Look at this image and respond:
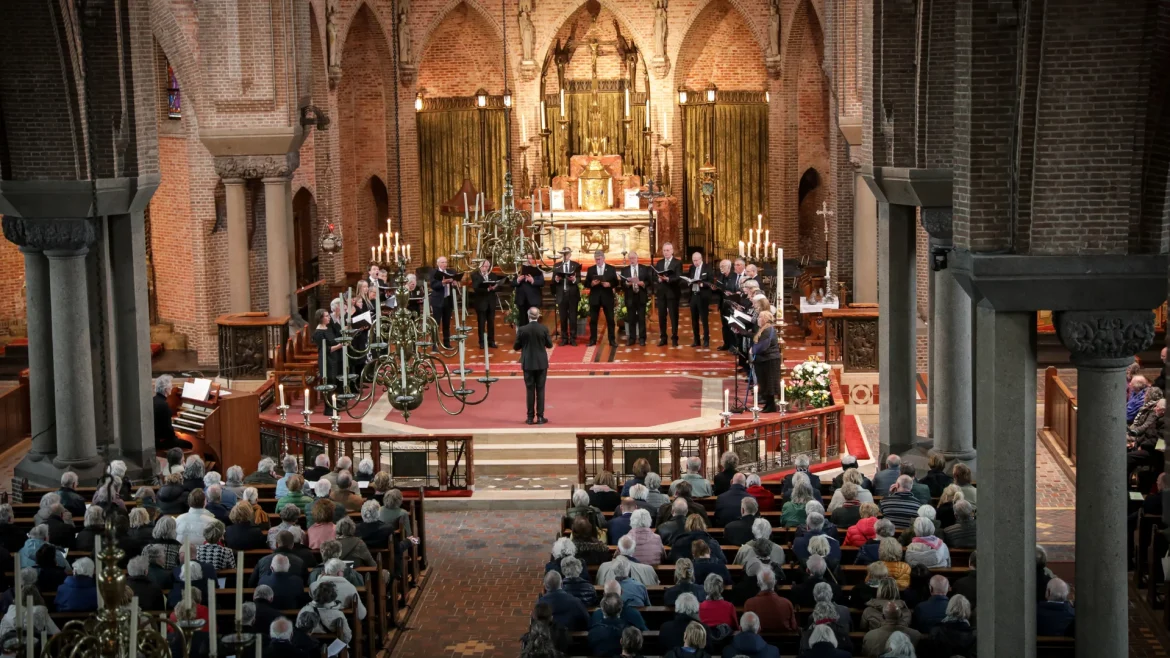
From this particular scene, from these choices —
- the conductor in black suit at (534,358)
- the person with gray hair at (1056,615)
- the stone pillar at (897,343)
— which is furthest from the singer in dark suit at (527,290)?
the person with gray hair at (1056,615)

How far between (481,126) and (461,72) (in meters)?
1.43

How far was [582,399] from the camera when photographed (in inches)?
931

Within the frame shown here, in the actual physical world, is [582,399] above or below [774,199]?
below

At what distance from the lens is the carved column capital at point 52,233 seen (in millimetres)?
17938

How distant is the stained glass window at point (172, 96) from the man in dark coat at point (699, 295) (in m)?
9.30

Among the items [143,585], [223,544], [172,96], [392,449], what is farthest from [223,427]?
[172,96]

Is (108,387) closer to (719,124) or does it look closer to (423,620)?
(423,620)

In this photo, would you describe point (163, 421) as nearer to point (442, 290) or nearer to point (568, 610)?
point (442, 290)

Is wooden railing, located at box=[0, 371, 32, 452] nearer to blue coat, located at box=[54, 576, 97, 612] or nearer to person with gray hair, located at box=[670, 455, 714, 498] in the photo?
blue coat, located at box=[54, 576, 97, 612]

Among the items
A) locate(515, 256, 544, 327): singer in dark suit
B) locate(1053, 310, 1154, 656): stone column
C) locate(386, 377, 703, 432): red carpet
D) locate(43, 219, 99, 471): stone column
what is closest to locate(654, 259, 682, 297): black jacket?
locate(515, 256, 544, 327): singer in dark suit

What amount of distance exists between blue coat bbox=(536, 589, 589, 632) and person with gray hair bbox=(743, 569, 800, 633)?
1302mm

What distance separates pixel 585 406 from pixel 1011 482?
39.5 ft

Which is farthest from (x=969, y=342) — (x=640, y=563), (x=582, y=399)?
(x=582, y=399)

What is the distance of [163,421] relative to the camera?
792 inches
